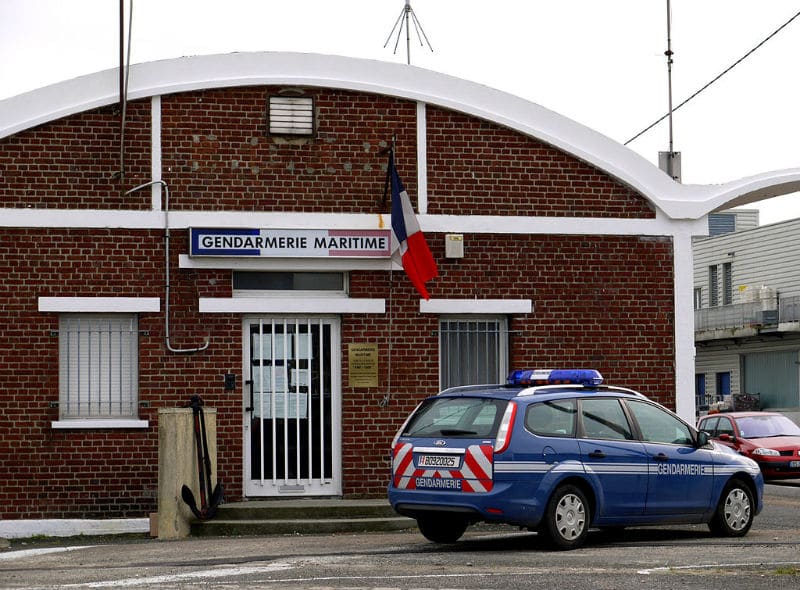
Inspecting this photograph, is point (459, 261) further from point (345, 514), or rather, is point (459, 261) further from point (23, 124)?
point (23, 124)

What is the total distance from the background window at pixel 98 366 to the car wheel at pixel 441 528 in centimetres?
482

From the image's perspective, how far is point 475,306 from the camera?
17.9 meters

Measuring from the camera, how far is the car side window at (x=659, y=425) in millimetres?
14180

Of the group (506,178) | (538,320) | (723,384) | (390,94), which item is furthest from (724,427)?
(723,384)

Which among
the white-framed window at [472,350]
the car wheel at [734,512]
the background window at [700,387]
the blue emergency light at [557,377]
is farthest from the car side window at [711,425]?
the background window at [700,387]

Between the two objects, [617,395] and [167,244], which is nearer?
[617,395]

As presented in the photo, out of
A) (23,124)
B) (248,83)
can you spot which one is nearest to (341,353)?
(248,83)

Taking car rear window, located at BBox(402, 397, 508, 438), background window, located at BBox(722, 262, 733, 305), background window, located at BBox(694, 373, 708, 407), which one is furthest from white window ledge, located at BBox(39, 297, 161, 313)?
background window, located at BBox(722, 262, 733, 305)

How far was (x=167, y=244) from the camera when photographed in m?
17.1

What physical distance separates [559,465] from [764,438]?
16.0 m

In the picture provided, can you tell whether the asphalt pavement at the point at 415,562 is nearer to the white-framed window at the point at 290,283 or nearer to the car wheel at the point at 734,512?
the car wheel at the point at 734,512

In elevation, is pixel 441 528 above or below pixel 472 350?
below

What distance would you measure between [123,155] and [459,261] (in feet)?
14.0

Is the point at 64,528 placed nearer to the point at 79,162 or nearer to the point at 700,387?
the point at 79,162
